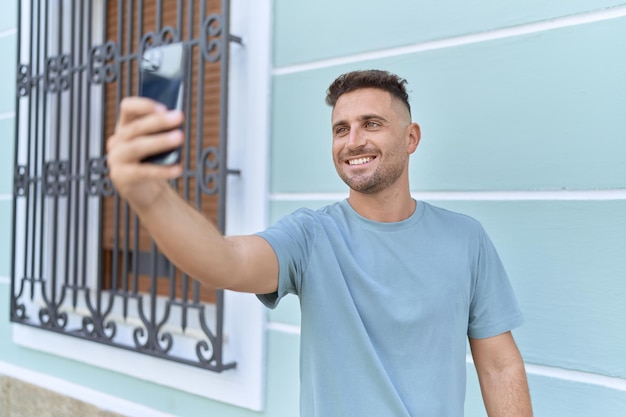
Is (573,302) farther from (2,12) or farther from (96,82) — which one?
(2,12)

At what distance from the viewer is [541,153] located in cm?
204

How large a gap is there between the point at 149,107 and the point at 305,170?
1.69 meters

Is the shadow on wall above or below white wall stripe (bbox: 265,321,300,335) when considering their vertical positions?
→ below

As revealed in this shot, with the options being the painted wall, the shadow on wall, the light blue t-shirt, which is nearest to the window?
the shadow on wall

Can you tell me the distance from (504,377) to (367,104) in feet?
2.88

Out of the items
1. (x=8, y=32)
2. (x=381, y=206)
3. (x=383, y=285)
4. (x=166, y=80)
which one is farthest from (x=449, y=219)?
(x=8, y=32)

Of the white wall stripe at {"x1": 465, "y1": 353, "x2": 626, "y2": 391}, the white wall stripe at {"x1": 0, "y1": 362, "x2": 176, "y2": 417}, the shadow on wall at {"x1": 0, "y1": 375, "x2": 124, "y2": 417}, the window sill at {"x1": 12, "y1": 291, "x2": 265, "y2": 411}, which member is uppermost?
the white wall stripe at {"x1": 465, "y1": 353, "x2": 626, "y2": 391}

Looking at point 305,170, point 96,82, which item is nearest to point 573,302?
point 305,170

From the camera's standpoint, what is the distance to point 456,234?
1.72 m

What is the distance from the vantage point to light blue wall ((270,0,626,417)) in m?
1.92

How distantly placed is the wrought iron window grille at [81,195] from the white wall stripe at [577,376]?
1527mm

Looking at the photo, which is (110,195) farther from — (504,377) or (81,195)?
(504,377)

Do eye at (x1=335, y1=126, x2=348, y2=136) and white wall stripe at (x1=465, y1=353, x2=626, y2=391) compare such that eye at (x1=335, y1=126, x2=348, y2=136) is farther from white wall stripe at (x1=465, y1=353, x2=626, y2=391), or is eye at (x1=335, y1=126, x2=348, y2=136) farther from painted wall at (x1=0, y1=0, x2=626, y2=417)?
white wall stripe at (x1=465, y1=353, x2=626, y2=391)

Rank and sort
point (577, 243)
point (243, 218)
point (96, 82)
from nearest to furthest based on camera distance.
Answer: point (577, 243)
point (243, 218)
point (96, 82)
